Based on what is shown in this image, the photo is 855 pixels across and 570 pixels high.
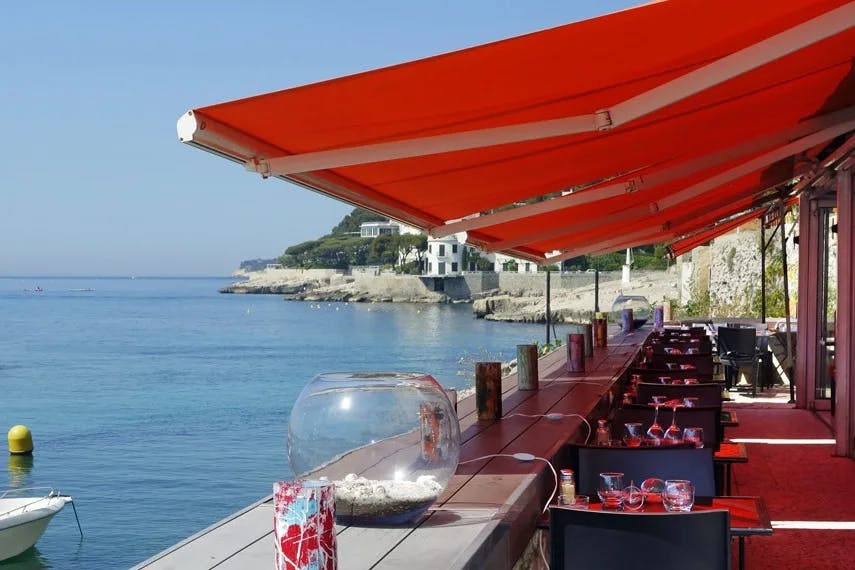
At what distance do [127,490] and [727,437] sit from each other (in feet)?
54.4

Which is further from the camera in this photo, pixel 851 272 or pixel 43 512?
pixel 43 512

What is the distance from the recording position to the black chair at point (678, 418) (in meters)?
4.59

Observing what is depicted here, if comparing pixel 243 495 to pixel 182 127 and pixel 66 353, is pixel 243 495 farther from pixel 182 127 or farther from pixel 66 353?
pixel 66 353

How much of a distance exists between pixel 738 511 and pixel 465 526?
109cm

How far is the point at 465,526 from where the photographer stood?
7.55ft

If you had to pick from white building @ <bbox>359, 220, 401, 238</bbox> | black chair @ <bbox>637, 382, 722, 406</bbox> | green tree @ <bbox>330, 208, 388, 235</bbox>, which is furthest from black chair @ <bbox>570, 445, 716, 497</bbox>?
green tree @ <bbox>330, 208, 388, 235</bbox>

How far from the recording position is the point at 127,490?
21.7m

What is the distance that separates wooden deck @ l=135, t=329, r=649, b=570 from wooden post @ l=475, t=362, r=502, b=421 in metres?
0.06

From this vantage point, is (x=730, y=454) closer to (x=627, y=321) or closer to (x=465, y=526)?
(x=465, y=526)

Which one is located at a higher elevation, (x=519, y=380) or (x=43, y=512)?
(x=519, y=380)

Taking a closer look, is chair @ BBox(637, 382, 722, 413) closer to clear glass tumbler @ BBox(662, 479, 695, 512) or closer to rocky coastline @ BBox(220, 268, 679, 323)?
clear glass tumbler @ BBox(662, 479, 695, 512)

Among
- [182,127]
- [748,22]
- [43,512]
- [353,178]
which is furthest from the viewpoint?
[43,512]

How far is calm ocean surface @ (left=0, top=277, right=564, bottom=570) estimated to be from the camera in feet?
65.2

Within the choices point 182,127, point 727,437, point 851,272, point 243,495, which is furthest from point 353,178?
point 243,495
